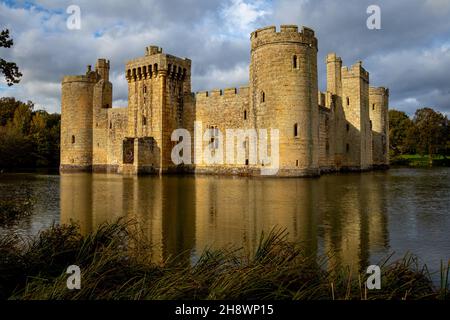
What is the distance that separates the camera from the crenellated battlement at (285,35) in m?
24.2

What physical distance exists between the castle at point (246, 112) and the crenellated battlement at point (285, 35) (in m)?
0.06

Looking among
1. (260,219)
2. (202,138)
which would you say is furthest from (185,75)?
(260,219)

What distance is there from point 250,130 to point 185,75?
8.91 meters

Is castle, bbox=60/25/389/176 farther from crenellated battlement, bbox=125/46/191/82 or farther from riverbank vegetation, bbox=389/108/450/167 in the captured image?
riverbank vegetation, bbox=389/108/450/167

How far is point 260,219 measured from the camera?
9398 mm

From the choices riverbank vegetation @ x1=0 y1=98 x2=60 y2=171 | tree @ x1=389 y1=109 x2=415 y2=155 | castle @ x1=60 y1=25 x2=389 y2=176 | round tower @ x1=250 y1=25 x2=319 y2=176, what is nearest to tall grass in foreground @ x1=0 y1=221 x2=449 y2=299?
round tower @ x1=250 y1=25 x2=319 y2=176

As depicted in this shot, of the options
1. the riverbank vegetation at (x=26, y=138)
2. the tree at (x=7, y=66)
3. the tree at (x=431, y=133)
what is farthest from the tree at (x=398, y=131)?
the tree at (x=7, y=66)

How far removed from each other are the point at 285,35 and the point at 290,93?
3.59 meters

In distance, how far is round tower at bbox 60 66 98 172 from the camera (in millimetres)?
36938

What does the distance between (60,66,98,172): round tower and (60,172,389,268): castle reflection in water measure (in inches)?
931

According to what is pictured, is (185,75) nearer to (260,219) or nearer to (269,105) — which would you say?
(269,105)

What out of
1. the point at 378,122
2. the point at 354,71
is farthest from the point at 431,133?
the point at 354,71

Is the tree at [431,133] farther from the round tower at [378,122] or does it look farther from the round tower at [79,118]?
the round tower at [79,118]

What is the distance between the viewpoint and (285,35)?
2417cm
